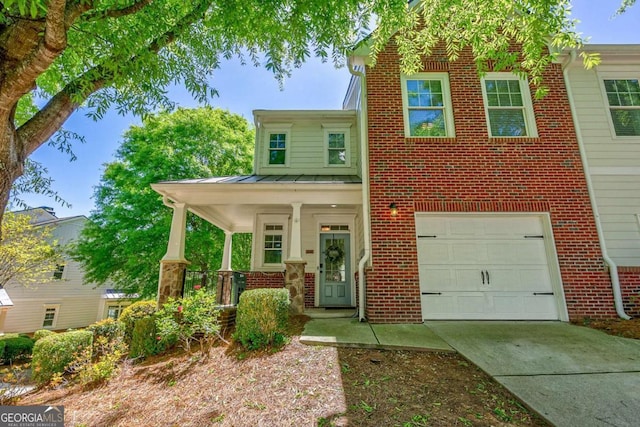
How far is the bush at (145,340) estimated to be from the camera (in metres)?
5.17

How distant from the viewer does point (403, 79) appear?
6.77m

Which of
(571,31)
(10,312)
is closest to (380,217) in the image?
(571,31)

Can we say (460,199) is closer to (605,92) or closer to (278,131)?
(605,92)

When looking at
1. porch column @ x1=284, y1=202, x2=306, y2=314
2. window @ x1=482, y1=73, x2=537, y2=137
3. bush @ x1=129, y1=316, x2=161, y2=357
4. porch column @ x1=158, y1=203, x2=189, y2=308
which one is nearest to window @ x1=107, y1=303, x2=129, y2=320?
porch column @ x1=158, y1=203, x2=189, y2=308

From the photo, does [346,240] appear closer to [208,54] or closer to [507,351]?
[507,351]

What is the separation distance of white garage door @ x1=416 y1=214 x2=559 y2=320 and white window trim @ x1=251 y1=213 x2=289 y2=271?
14.2 feet

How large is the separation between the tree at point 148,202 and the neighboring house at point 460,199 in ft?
18.2

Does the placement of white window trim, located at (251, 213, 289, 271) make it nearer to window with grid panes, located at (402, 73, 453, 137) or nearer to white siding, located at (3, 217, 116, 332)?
window with grid panes, located at (402, 73, 453, 137)

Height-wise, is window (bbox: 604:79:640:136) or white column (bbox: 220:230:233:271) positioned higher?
window (bbox: 604:79:640:136)

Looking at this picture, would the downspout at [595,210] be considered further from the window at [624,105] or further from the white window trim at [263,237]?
the white window trim at [263,237]

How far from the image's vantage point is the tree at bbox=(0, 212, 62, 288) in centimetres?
1305

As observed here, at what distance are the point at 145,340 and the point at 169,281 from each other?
1.78m

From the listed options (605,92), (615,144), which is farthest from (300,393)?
(605,92)

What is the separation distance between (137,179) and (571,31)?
13.9 meters
